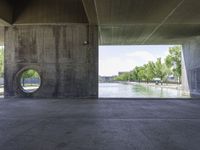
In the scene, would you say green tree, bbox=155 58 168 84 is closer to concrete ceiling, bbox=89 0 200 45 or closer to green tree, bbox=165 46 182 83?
green tree, bbox=165 46 182 83

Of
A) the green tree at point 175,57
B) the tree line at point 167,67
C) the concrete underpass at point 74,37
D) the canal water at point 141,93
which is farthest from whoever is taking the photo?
the tree line at point 167,67

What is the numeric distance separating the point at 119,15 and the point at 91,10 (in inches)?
59.0

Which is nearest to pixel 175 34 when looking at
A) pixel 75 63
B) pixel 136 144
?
pixel 75 63

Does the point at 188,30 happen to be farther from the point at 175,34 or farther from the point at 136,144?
the point at 136,144

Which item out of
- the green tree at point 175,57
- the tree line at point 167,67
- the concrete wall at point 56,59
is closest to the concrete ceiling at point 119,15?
the concrete wall at point 56,59

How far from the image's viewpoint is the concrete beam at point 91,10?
8554mm

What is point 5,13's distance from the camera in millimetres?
10977

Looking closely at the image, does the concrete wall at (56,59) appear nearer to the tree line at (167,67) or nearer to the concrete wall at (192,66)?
the concrete wall at (192,66)

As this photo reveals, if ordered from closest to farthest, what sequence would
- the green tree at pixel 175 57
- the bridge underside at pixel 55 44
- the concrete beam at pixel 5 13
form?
the concrete beam at pixel 5 13 → the bridge underside at pixel 55 44 → the green tree at pixel 175 57

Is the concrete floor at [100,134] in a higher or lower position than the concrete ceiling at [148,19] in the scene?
lower

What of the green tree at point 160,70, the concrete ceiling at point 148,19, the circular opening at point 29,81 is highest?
the concrete ceiling at point 148,19

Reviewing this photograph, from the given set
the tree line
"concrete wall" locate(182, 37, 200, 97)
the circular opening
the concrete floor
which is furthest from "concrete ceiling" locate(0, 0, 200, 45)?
the tree line

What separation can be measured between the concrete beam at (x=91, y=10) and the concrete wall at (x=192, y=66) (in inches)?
316

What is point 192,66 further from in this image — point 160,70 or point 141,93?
point 160,70
